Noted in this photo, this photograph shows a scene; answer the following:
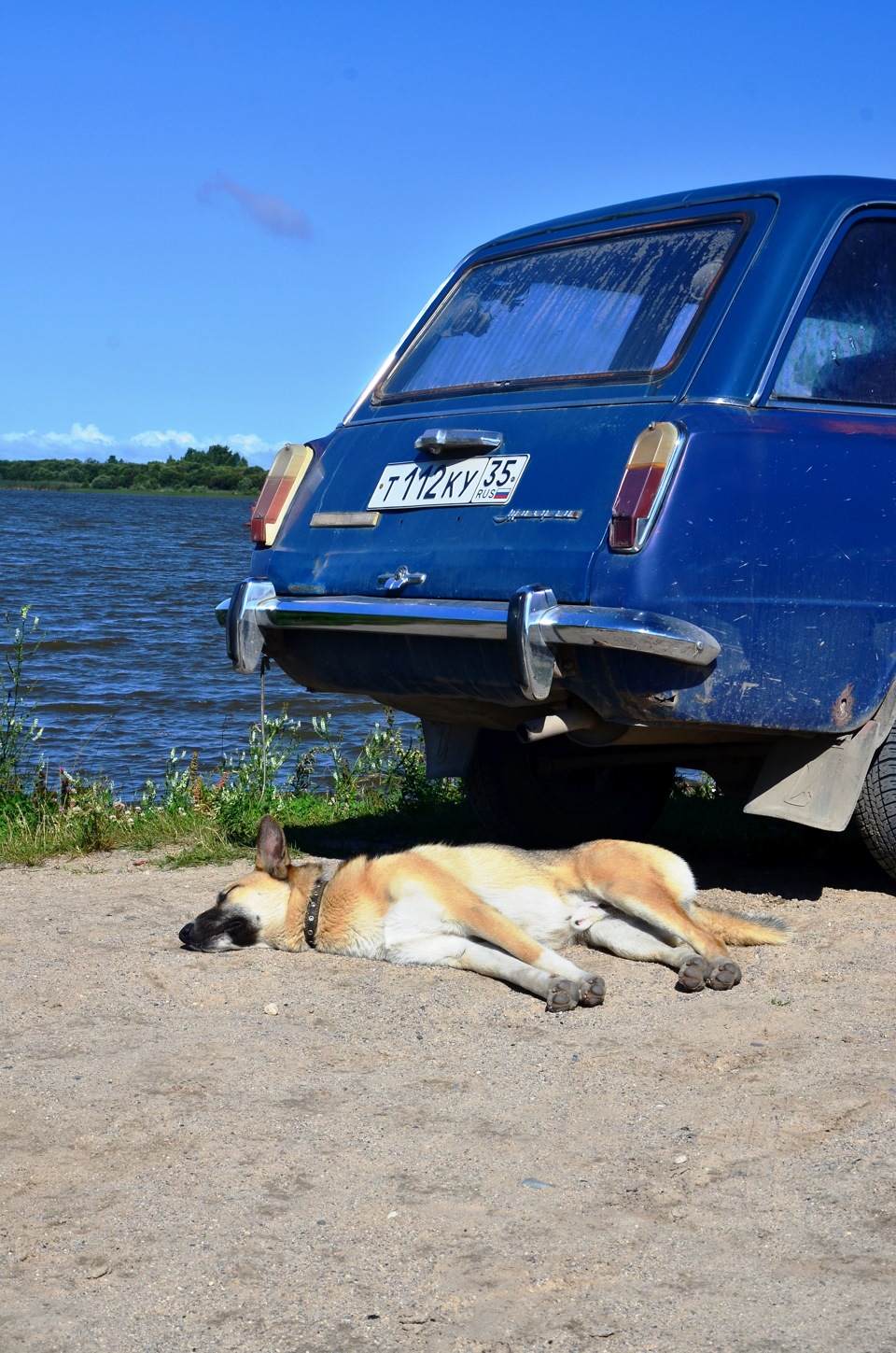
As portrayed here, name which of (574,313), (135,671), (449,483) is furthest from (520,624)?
(135,671)

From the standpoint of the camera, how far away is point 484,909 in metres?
4.96

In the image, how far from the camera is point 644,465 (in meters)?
4.28

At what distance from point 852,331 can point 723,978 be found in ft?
7.10

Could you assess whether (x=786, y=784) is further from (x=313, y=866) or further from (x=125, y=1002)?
(x=125, y=1002)

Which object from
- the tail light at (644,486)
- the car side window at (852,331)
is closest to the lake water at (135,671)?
the tail light at (644,486)

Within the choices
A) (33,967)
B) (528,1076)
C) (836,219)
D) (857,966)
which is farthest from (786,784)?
(33,967)

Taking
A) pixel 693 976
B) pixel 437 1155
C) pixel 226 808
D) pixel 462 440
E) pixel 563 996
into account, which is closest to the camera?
pixel 437 1155

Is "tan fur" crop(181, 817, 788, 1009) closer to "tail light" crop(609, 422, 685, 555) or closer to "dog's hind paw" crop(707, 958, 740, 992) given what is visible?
"dog's hind paw" crop(707, 958, 740, 992)

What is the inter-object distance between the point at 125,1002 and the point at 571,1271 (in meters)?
2.19

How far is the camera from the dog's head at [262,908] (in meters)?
5.15

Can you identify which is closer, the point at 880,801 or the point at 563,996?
the point at 563,996

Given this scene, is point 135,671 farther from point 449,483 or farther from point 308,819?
point 449,483

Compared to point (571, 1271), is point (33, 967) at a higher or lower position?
lower

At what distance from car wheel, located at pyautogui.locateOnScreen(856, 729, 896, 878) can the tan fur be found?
18.2 inches
